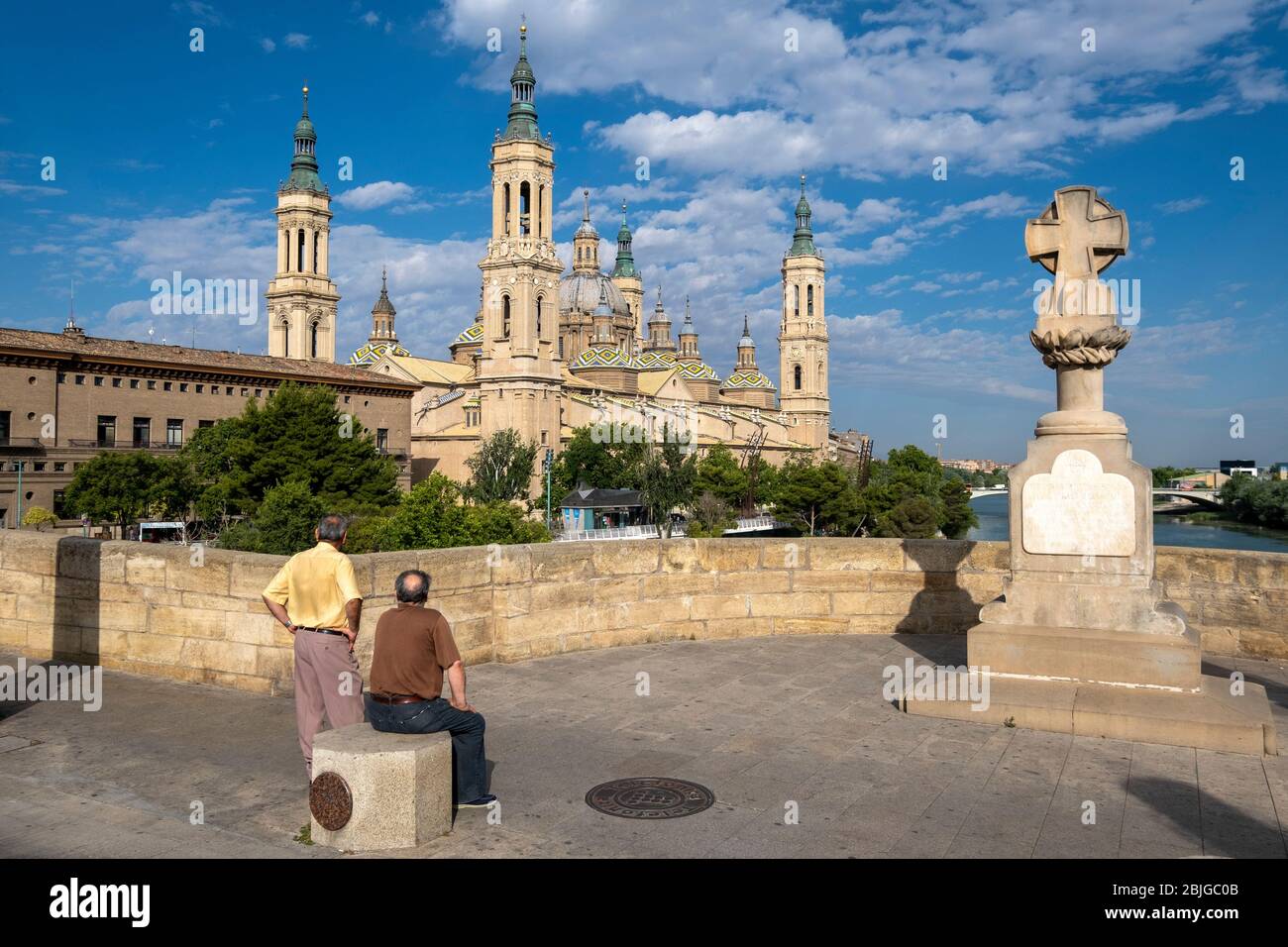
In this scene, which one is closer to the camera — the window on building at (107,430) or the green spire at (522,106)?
the window on building at (107,430)

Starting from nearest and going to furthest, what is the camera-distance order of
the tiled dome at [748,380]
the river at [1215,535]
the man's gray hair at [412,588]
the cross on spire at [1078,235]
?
the man's gray hair at [412,588], the cross on spire at [1078,235], the river at [1215,535], the tiled dome at [748,380]

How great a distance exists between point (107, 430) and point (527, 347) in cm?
3622

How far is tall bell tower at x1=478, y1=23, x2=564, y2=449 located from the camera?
293ft

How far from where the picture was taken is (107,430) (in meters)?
66.3

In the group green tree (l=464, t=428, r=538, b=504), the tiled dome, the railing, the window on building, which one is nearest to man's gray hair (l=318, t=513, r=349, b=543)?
green tree (l=464, t=428, r=538, b=504)

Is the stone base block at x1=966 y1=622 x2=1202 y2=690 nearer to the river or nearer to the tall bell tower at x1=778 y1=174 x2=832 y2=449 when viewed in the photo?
the river

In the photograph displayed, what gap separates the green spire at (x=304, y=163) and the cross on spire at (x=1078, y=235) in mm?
102783

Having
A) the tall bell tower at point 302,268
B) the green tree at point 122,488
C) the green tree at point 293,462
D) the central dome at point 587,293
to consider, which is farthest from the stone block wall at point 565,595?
the central dome at point 587,293

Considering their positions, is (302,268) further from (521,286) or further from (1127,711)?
(1127,711)

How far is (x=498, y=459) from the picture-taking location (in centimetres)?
7575

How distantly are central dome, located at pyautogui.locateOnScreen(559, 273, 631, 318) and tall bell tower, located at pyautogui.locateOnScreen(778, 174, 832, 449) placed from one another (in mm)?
23886

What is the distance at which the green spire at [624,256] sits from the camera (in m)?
155

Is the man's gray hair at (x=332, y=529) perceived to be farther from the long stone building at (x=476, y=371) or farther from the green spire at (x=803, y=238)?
the green spire at (x=803, y=238)
